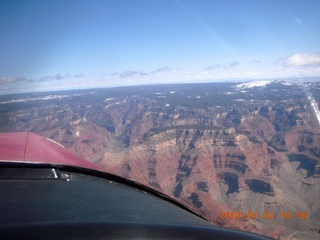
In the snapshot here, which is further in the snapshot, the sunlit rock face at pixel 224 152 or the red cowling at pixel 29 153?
the sunlit rock face at pixel 224 152

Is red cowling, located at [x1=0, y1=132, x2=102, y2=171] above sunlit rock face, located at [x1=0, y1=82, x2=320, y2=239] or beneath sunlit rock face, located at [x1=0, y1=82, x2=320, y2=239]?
above

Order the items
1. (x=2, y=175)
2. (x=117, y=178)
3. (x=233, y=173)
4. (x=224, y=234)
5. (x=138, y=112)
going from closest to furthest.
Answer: (x=224, y=234) → (x=2, y=175) → (x=117, y=178) → (x=233, y=173) → (x=138, y=112)

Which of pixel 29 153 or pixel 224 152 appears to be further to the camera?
pixel 224 152

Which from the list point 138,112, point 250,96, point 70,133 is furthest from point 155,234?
point 250,96

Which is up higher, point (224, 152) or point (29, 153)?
point (29, 153)

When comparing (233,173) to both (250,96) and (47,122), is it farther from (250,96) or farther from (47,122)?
(250,96)

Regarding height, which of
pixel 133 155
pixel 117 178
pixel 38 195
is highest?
pixel 38 195

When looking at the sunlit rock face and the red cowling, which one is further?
the sunlit rock face

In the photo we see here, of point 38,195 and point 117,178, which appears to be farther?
point 117,178
